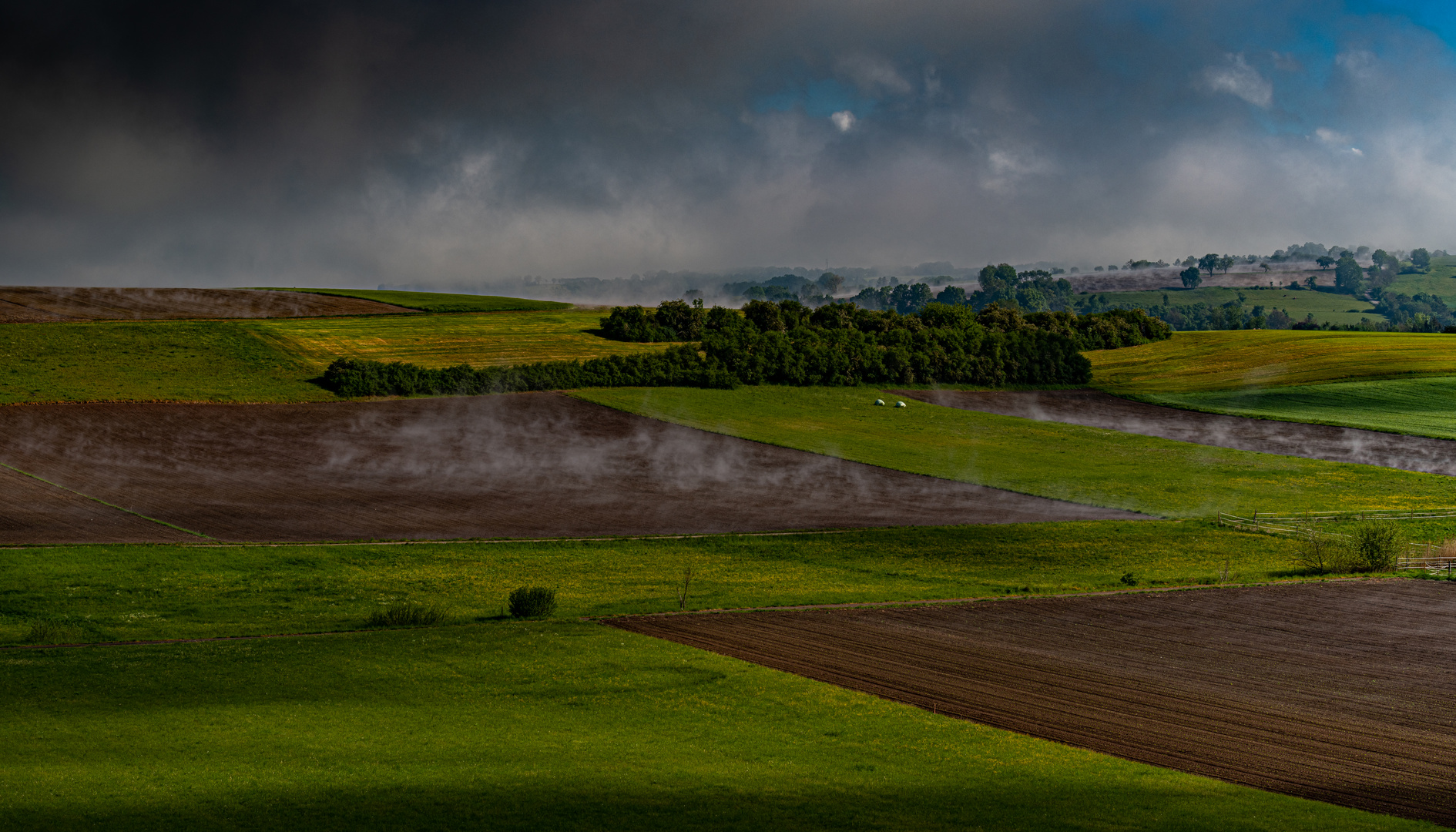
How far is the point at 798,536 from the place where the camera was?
5306 centimetres

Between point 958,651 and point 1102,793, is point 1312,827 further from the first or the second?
point 958,651

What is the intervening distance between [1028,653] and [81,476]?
5159 centimetres

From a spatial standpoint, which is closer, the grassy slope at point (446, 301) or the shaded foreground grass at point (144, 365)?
the shaded foreground grass at point (144, 365)

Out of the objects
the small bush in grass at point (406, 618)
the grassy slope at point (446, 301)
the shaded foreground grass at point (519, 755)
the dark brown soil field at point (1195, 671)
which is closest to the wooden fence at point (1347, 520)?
the dark brown soil field at point (1195, 671)

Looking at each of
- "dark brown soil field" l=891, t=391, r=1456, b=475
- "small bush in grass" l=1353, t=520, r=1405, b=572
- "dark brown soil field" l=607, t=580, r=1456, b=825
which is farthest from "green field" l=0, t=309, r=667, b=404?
"small bush in grass" l=1353, t=520, r=1405, b=572

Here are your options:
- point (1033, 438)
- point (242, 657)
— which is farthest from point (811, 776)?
point (1033, 438)

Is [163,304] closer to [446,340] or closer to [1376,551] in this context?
[446,340]

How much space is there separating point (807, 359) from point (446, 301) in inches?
2049

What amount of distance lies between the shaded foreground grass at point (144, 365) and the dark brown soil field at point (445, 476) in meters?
2.50

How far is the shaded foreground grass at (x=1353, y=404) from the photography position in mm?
90562

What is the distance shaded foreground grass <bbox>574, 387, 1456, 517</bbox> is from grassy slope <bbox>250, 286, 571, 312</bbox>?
39.3m

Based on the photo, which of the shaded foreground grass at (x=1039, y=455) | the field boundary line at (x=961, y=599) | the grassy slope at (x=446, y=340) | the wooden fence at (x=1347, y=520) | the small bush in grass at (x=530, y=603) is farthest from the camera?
the grassy slope at (x=446, y=340)

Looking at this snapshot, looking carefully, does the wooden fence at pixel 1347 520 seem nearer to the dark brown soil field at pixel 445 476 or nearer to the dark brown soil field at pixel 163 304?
the dark brown soil field at pixel 445 476

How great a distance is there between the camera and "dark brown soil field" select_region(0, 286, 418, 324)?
101000 millimetres
